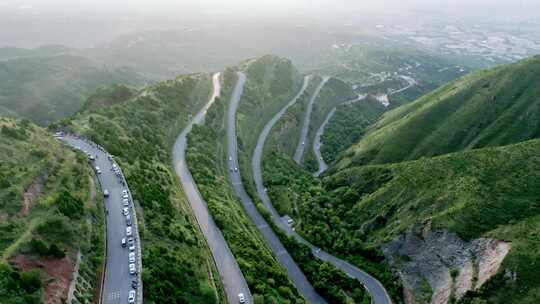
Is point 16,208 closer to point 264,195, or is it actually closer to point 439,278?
point 264,195

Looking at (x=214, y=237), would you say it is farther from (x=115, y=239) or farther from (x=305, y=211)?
(x=305, y=211)

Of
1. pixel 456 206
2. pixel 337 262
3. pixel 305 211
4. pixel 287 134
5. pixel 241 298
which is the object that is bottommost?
pixel 337 262

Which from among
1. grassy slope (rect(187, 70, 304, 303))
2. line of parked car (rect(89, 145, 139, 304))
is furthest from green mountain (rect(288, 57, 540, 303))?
line of parked car (rect(89, 145, 139, 304))

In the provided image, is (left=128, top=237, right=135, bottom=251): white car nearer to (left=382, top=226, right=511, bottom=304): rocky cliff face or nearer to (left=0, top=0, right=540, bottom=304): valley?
(left=0, top=0, right=540, bottom=304): valley

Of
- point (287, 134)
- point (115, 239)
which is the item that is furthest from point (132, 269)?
point (287, 134)

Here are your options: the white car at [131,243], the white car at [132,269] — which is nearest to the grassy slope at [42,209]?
the white car at [131,243]

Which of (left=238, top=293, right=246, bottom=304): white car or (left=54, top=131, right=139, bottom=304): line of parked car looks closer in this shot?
(left=54, top=131, right=139, bottom=304): line of parked car

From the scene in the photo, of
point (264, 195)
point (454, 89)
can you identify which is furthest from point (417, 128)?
point (264, 195)

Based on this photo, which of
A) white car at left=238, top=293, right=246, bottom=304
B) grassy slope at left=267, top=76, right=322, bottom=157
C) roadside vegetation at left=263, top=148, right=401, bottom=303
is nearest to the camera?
white car at left=238, top=293, right=246, bottom=304
